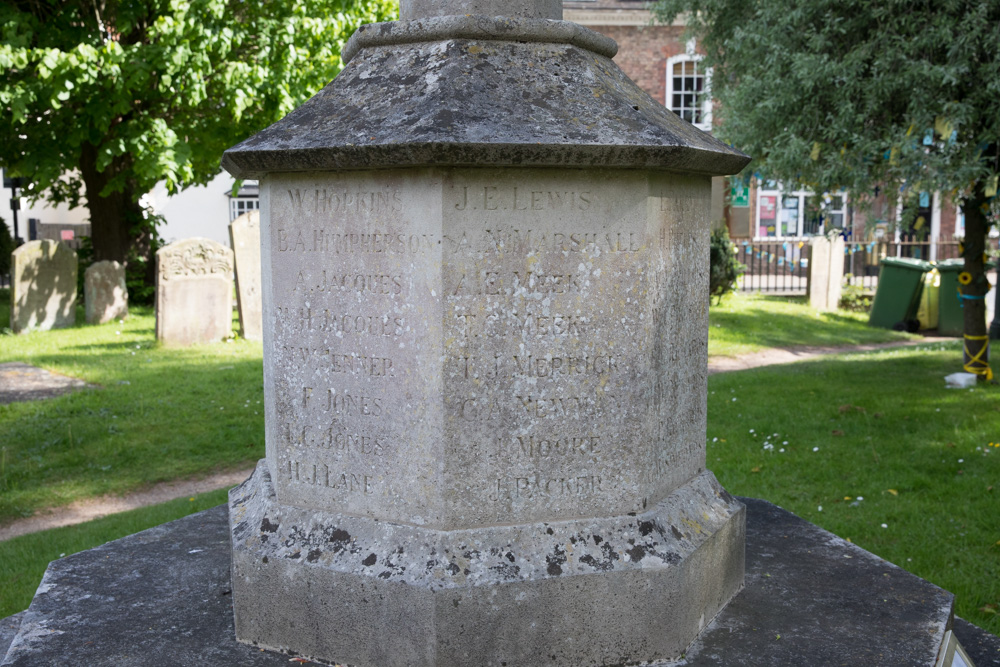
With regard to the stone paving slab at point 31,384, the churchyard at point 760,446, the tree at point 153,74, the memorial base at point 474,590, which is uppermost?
the tree at point 153,74

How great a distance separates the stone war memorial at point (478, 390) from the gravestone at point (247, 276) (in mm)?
9743

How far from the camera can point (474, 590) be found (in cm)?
266

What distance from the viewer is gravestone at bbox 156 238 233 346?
1171 centimetres

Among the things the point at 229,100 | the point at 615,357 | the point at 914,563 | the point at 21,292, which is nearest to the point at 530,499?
the point at 615,357

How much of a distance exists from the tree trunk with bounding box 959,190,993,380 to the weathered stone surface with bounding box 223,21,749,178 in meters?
7.05

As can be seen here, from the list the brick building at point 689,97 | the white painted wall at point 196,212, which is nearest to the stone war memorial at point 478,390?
the brick building at point 689,97

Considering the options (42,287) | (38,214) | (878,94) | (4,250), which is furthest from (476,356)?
(38,214)

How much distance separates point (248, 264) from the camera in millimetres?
12758

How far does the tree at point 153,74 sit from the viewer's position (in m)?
10.9

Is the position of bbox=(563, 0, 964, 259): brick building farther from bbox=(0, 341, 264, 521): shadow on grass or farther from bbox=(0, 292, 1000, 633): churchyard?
bbox=(0, 341, 264, 521): shadow on grass

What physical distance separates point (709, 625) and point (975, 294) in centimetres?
742

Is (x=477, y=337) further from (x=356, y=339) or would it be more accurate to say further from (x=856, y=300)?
(x=856, y=300)

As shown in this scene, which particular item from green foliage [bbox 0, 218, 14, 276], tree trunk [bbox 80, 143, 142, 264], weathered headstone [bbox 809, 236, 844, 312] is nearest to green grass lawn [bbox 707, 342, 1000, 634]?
weathered headstone [bbox 809, 236, 844, 312]

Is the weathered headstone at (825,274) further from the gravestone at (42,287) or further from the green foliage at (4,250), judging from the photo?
the green foliage at (4,250)
